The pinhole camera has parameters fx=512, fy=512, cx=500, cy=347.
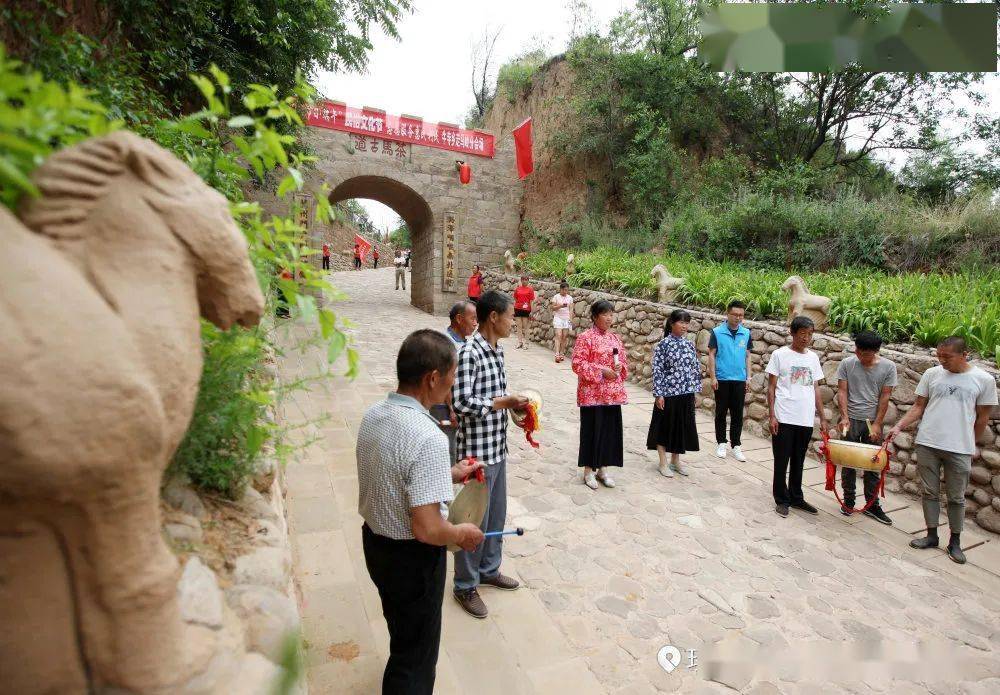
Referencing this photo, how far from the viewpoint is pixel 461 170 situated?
48.0 ft

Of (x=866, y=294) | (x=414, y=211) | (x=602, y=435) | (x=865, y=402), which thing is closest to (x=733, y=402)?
(x=865, y=402)

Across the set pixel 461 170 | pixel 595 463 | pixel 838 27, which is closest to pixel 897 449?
pixel 595 463

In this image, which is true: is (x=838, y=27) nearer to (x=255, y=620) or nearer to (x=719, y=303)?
(x=719, y=303)

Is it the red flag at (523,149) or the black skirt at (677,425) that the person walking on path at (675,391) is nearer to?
the black skirt at (677,425)

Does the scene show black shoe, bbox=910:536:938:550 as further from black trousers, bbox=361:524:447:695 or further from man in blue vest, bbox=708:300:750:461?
black trousers, bbox=361:524:447:695

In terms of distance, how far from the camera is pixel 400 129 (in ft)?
45.5

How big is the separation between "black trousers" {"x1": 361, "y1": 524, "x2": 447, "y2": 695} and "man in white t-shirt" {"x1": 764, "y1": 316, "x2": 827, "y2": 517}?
358 cm

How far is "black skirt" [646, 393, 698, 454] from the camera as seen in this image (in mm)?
4949

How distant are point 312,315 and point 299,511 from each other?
272cm

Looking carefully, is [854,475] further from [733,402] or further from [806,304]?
[806,304]

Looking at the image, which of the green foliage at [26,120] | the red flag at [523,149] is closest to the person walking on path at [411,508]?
the green foliage at [26,120]

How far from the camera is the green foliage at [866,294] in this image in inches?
210

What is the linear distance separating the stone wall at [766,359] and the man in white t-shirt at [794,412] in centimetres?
133

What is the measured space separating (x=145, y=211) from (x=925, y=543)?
5.25 metres
